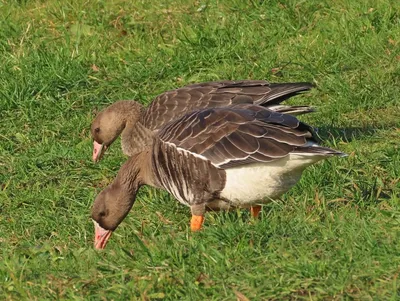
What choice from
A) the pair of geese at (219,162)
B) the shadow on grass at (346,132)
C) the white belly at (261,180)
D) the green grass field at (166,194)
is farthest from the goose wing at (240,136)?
the shadow on grass at (346,132)

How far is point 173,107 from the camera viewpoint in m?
8.82

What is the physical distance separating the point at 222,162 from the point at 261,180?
1.00ft

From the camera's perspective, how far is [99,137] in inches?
370

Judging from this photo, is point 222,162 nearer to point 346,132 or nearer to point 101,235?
point 101,235

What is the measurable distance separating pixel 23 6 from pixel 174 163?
5.45 m

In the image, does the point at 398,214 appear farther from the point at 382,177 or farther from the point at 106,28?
the point at 106,28

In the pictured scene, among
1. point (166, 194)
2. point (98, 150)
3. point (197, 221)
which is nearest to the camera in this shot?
point (197, 221)

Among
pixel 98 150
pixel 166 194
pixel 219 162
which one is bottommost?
pixel 98 150

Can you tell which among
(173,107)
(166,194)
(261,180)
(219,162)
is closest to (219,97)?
(173,107)

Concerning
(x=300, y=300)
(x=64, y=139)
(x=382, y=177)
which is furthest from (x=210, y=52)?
(x=300, y=300)

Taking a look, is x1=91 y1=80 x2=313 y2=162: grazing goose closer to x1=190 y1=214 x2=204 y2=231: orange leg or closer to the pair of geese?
the pair of geese

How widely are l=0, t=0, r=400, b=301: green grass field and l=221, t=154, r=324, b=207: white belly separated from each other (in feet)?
0.46

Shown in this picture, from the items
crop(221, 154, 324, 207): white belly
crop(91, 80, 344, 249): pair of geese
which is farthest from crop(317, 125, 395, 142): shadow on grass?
crop(221, 154, 324, 207): white belly

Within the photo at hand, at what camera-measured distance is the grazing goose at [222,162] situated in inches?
277
